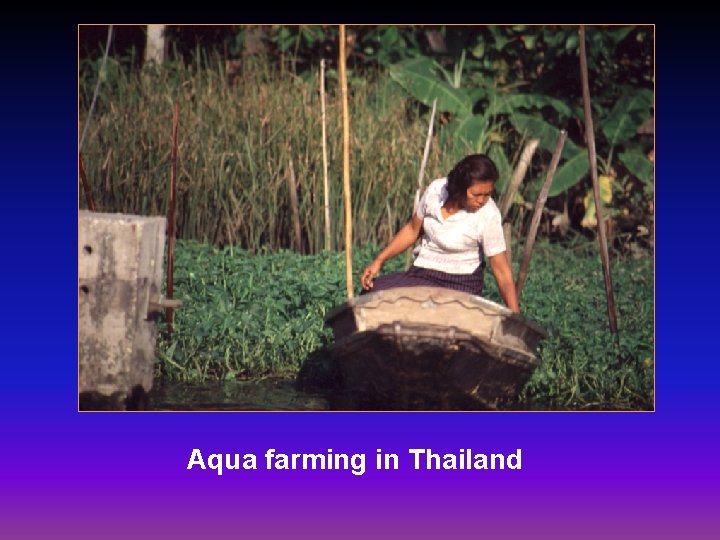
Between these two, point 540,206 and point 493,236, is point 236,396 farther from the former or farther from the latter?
point 540,206

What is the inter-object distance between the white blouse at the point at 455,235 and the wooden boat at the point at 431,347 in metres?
0.47

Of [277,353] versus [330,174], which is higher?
[330,174]

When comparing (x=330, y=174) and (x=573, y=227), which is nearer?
(x=330, y=174)

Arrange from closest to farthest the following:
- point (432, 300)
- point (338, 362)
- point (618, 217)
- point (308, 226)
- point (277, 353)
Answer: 1. point (432, 300)
2. point (338, 362)
3. point (277, 353)
4. point (308, 226)
5. point (618, 217)

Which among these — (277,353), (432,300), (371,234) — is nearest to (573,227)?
(371,234)

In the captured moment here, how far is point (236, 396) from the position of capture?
645 cm

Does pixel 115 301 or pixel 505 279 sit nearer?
pixel 115 301

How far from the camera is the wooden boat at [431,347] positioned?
5.49m

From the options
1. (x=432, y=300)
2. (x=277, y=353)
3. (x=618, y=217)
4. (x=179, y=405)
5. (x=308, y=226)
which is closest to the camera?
(x=432, y=300)

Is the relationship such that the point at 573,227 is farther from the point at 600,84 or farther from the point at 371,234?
the point at 371,234

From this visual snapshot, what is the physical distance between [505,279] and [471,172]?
1.66 ft

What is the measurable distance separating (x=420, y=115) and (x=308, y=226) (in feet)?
6.67

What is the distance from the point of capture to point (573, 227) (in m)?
10.9

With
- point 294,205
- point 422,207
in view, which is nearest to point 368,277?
point 422,207
